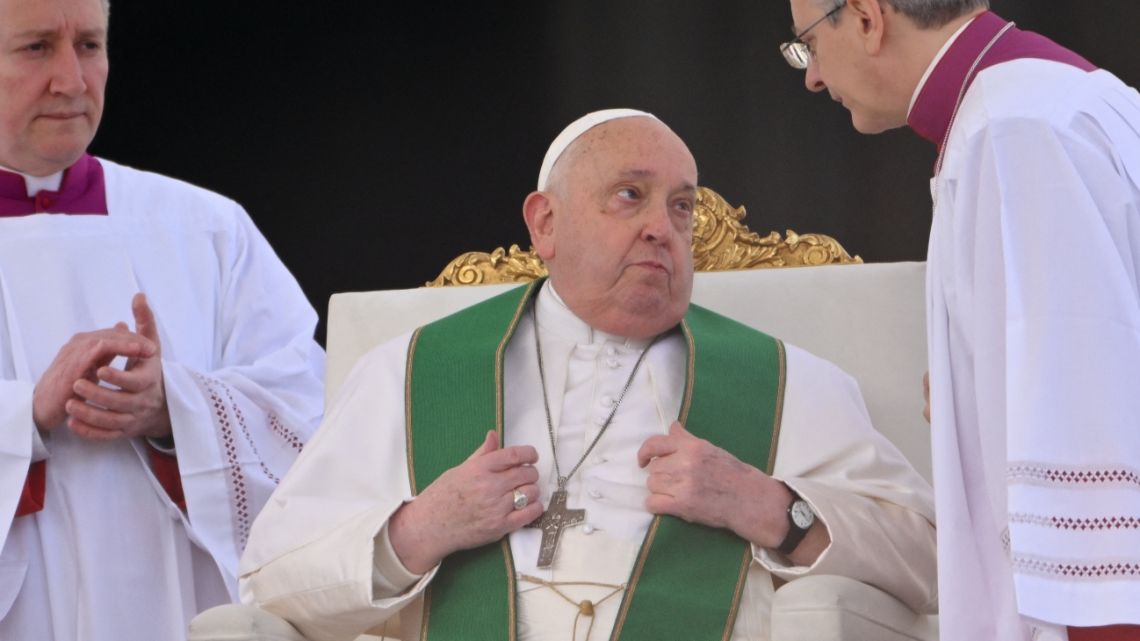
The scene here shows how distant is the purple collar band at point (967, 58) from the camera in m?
3.04

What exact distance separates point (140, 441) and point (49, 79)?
0.93m

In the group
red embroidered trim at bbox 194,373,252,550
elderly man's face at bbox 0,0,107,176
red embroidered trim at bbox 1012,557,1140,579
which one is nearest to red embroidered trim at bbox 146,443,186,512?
red embroidered trim at bbox 194,373,252,550

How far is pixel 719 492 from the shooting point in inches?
141

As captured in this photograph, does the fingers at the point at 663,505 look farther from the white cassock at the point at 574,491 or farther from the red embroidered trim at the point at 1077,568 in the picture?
the red embroidered trim at the point at 1077,568

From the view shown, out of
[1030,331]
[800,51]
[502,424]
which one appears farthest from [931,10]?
[502,424]

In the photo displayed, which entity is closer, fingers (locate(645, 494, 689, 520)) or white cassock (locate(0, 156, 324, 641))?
fingers (locate(645, 494, 689, 520))

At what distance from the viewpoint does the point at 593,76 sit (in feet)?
21.1

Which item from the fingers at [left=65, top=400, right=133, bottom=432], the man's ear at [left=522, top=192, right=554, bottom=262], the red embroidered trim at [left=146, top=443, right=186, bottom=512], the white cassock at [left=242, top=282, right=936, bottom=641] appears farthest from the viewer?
the red embroidered trim at [left=146, top=443, right=186, bottom=512]

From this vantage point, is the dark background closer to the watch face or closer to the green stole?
the green stole

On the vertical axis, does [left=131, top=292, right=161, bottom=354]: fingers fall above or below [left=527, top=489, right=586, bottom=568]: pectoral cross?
above

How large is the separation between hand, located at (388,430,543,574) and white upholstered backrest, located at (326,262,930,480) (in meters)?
0.80

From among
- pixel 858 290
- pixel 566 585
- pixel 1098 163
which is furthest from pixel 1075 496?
pixel 858 290

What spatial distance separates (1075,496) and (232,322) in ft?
8.79

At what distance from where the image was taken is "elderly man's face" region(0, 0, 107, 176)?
4418 millimetres
